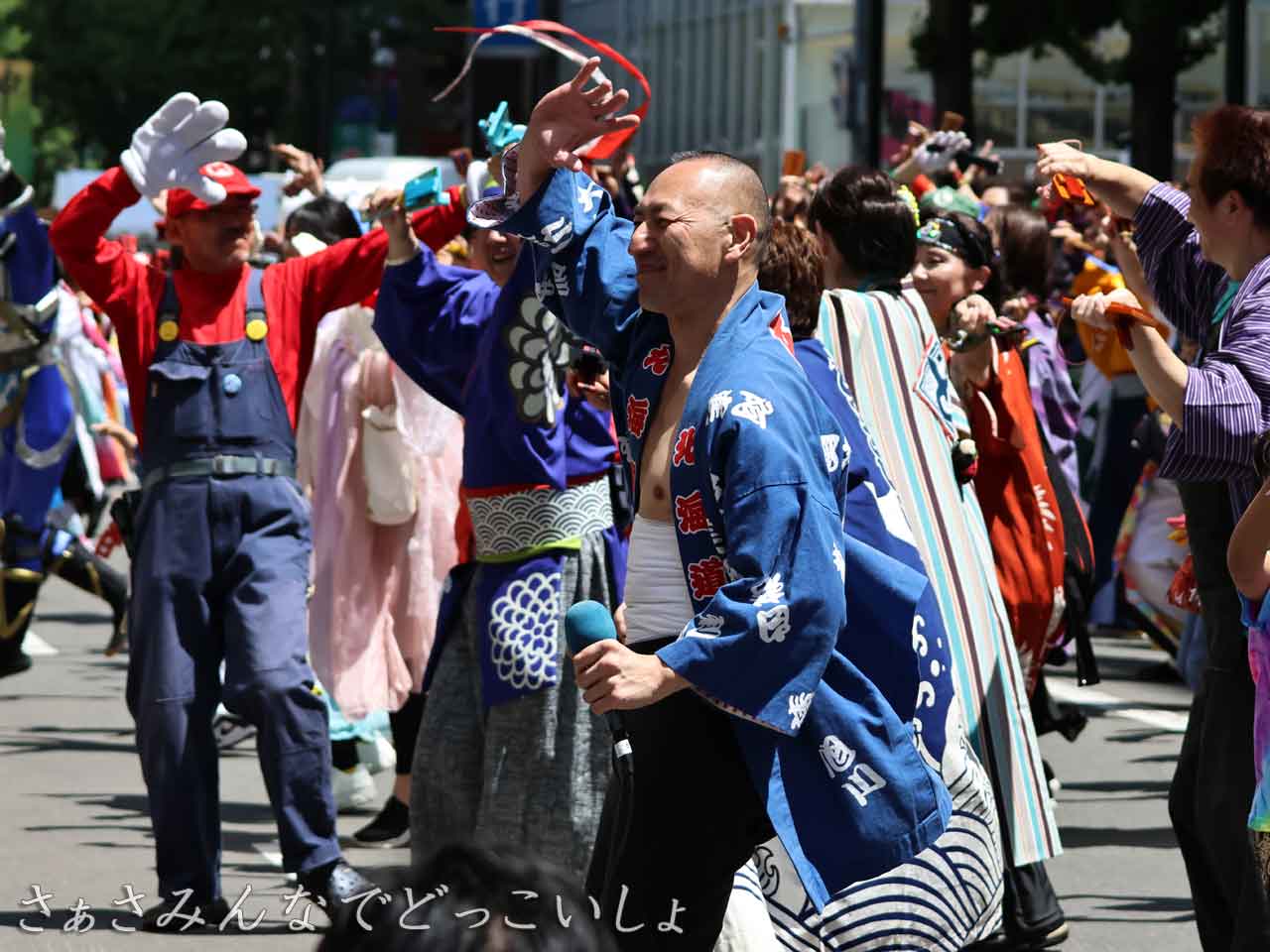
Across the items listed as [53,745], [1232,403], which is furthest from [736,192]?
[53,745]

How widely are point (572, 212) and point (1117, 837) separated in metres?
4.26

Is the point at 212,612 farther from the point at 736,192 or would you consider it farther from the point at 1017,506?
the point at 736,192

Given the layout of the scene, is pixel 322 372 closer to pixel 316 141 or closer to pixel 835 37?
pixel 835 37

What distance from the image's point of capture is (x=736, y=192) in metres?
4.41

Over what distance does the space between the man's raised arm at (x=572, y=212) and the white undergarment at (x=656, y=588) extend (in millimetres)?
441

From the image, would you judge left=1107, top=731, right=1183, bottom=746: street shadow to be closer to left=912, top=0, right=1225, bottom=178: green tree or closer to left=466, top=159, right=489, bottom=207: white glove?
left=466, top=159, right=489, bottom=207: white glove

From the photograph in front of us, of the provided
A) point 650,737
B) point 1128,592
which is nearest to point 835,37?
point 1128,592

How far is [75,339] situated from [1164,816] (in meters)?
8.55

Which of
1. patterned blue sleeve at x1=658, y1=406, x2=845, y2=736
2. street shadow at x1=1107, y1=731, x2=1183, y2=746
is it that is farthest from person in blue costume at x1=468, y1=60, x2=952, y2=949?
A: street shadow at x1=1107, y1=731, x2=1183, y2=746

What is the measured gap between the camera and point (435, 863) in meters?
2.29

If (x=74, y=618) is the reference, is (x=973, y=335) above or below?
above

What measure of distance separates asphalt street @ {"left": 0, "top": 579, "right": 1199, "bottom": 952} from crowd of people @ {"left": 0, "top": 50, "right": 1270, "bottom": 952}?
0.29 meters

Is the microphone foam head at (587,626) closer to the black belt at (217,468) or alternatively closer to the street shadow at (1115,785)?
the black belt at (217,468)

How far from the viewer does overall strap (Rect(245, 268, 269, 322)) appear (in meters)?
6.77
